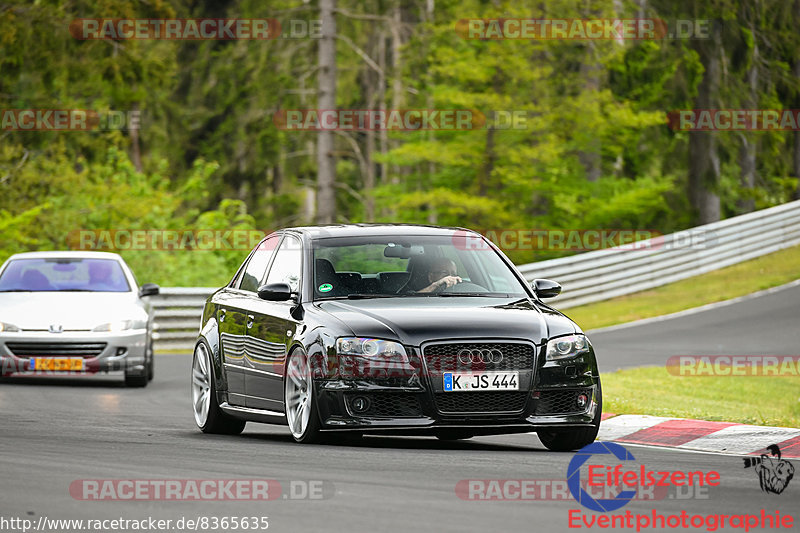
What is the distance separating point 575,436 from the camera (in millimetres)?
11047

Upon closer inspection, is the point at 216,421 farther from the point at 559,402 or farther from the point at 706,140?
the point at 706,140

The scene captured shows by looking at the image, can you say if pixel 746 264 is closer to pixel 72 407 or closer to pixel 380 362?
pixel 72 407

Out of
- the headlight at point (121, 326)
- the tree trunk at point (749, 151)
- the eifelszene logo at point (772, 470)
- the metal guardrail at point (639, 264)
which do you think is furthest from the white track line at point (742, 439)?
the tree trunk at point (749, 151)

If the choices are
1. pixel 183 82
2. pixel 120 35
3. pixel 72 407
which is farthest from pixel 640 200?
pixel 72 407

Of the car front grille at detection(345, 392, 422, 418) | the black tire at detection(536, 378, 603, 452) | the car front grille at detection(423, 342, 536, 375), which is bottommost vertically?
the black tire at detection(536, 378, 603, 452)

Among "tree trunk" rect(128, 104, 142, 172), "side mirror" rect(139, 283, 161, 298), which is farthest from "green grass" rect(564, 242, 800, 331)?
"tree trunk" rect(128, 104, 142, 172)

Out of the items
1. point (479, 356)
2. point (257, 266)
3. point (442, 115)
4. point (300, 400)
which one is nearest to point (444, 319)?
point (479, 356)

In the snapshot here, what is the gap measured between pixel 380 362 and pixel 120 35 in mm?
26834

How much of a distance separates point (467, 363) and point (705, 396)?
7226 millimetres

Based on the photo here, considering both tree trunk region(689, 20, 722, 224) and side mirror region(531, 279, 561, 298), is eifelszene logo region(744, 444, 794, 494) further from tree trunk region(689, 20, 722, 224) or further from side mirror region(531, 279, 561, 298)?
tree trunk region(689, 20, 722, 224)

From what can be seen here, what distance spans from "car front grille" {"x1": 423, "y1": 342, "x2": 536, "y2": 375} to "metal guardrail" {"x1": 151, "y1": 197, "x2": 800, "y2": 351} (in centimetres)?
1730

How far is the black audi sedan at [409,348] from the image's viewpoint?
10.5m

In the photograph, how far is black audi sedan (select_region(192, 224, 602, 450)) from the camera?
1051 centimetres

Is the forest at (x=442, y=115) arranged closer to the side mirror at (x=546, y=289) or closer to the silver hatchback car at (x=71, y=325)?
the silver hatchback car at (x=71, y=325)
